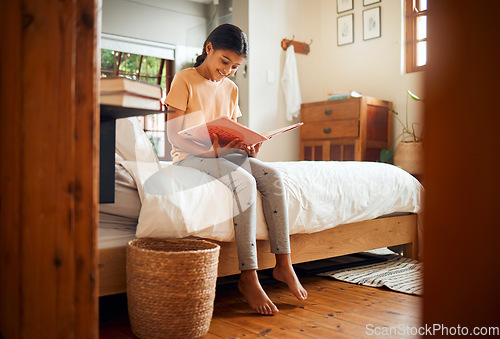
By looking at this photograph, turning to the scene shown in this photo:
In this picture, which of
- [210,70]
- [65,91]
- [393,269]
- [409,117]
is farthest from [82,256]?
[409,117]

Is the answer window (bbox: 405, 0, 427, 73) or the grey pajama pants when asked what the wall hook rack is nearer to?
window (bbox: 405, 0, 427, 73)

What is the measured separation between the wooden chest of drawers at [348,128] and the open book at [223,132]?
2.00m

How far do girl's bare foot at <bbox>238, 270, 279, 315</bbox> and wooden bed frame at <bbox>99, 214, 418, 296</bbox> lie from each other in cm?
7

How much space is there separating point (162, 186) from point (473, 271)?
103cm

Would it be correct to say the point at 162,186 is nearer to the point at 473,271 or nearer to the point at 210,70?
the point at 210,70

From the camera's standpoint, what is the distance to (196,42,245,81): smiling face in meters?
1.76

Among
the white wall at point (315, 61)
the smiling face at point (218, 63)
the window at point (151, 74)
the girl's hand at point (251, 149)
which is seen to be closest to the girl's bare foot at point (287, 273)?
the girl's hand at point (251, 149)

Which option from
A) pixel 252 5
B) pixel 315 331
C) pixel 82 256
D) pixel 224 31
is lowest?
pixel 315 331

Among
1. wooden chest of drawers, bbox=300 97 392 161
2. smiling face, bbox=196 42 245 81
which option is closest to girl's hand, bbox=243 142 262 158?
smiling face, bbox=196 42 245 81

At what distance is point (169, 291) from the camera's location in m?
1.22

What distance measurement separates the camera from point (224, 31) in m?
1.76

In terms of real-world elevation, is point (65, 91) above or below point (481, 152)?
above

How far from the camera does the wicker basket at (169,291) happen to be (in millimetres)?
1220

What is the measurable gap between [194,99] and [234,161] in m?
0.29
